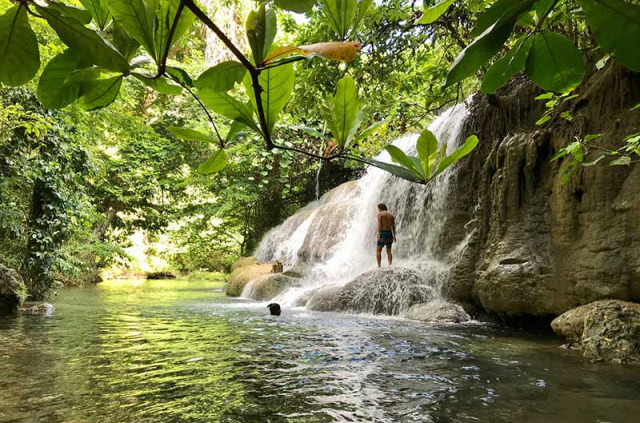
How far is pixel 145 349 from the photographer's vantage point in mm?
4383

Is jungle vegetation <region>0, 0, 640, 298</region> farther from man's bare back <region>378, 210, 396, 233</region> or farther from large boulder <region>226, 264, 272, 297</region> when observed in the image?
large boulder <region>226, 264, 272, 297</region>

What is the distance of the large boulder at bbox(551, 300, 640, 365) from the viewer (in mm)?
3957

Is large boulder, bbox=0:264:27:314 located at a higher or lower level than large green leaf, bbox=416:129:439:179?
lower

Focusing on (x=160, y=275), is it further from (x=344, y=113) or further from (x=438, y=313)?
(x=344, y=113)

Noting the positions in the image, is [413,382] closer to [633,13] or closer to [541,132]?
[633,13]

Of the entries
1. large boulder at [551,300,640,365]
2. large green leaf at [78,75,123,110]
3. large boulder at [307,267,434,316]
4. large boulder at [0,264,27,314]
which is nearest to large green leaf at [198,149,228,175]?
large green leaf at [78,75,123,110]

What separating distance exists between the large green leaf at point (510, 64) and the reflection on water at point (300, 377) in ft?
7.56

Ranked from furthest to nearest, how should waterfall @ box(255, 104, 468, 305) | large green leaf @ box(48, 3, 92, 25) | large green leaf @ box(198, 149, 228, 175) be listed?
1. waterfall @ box(255, 104, 468, 305)
2. large green leaf @ box(198, 149, 228, 175)
3. large green leaf @ box(48, 3, 92, 25)

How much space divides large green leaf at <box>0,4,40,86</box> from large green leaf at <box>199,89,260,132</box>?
26 cm

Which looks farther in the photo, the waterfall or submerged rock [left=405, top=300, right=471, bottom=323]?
the waterfall

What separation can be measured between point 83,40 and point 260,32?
26 centimetres

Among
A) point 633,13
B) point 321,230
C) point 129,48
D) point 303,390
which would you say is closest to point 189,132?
point 129,48

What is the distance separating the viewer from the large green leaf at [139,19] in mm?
639

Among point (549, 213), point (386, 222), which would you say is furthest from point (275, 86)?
point (386, 222)
